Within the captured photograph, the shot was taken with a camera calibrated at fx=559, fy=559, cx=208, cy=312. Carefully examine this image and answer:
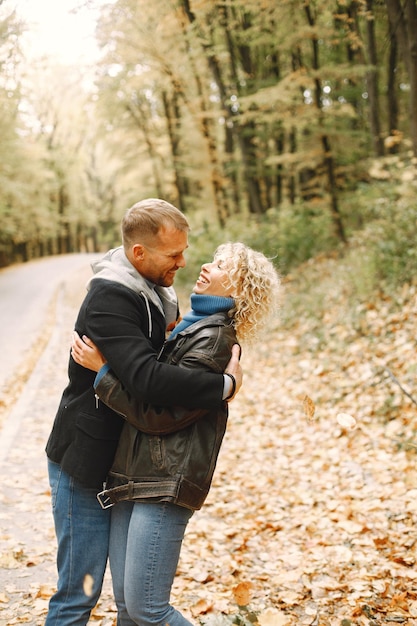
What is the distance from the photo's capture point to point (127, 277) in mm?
2191

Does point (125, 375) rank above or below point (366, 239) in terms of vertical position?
above

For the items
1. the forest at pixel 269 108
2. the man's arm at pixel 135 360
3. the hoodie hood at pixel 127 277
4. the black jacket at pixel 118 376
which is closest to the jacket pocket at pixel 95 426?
the black jacket at pixel 118 376

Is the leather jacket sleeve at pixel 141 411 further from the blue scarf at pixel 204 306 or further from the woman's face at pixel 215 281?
the woman's face at pixel 215 281

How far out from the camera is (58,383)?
9.55 metres

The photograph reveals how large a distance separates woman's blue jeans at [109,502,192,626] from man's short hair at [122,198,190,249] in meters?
1.03

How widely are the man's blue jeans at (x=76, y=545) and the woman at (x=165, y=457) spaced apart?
86mm

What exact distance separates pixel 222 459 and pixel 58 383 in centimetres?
424

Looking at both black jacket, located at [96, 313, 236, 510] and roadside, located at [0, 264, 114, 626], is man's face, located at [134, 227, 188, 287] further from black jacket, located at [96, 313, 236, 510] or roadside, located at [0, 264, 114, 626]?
roadside, located at [0, 264, 114, 626]

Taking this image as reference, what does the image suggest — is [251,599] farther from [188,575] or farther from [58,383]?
[58,383]

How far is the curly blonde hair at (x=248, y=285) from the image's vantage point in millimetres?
2252

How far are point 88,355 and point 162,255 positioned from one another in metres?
0.50

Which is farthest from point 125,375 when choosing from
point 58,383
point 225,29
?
point 225,29

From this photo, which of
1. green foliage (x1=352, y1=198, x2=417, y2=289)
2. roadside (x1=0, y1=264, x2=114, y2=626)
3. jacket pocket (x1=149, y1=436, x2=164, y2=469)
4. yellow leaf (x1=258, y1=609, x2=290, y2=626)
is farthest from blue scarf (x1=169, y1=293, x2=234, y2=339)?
green foliage (x1=352, y1=198, x2=417, y2=289)

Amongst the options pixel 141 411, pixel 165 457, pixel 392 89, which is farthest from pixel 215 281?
pixel 392 89
